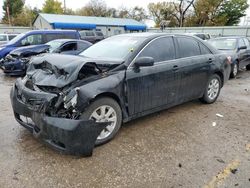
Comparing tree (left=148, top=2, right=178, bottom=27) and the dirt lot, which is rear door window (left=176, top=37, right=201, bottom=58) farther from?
tree (left=148, top=2, right=178, bottom=27)

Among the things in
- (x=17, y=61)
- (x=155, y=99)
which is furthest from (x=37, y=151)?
(x=17, y=61)

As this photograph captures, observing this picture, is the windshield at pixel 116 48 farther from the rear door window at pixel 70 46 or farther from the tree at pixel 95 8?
the tree at pixel 95 8

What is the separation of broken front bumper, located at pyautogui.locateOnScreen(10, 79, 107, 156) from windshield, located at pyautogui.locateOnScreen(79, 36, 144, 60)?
139 centimetres

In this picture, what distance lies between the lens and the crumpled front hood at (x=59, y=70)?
3.27 meters

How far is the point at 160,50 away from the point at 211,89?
1928 millimetres

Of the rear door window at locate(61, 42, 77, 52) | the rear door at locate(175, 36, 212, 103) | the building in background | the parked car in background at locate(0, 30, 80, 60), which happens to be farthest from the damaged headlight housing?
the building in background

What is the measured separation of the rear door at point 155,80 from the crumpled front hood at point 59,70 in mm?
636

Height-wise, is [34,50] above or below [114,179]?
above

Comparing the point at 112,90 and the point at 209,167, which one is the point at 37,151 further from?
the point at 209,167

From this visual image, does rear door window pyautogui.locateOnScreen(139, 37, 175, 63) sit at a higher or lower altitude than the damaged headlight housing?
higher

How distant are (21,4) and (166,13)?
3353 centimetres

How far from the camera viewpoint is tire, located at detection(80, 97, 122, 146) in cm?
331

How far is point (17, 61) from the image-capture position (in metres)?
8.91

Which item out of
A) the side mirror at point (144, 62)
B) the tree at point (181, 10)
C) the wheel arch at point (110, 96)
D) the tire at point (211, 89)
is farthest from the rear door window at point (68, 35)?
the tree at point (181, 10)
